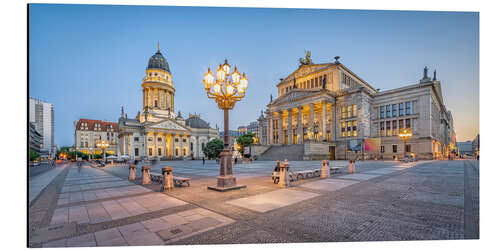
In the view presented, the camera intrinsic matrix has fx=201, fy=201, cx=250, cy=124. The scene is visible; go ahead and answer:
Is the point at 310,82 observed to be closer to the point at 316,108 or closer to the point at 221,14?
the point at 316,108

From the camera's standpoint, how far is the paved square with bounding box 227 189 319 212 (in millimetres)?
6195

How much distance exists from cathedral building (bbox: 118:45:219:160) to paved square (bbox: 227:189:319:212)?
206ft

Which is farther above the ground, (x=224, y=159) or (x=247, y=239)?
(x=224, y=159)

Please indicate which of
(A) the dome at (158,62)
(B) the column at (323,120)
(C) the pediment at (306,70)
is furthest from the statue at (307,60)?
(A) the dome at (158,62)

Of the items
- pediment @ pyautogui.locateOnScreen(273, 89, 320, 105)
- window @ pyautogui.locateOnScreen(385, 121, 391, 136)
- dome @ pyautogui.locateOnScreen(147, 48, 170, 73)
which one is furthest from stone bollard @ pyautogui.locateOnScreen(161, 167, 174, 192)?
dome @ pyautogui.locateOnScreen(147, 48, 170, 73)

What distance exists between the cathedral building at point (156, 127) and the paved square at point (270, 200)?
62.7m

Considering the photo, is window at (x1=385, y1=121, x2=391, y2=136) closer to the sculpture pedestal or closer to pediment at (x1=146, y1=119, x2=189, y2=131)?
the sculpture pedestal

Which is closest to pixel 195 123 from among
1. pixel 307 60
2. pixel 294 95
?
pixel 294 95

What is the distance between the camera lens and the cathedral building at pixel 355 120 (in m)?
37.0

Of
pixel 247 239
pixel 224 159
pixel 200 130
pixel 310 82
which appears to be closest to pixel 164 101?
pixel 200 130

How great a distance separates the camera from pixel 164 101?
74.7 metres

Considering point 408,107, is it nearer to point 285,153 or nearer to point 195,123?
point 285,153

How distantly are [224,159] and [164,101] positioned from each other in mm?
73107

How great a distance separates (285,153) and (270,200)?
113ft
